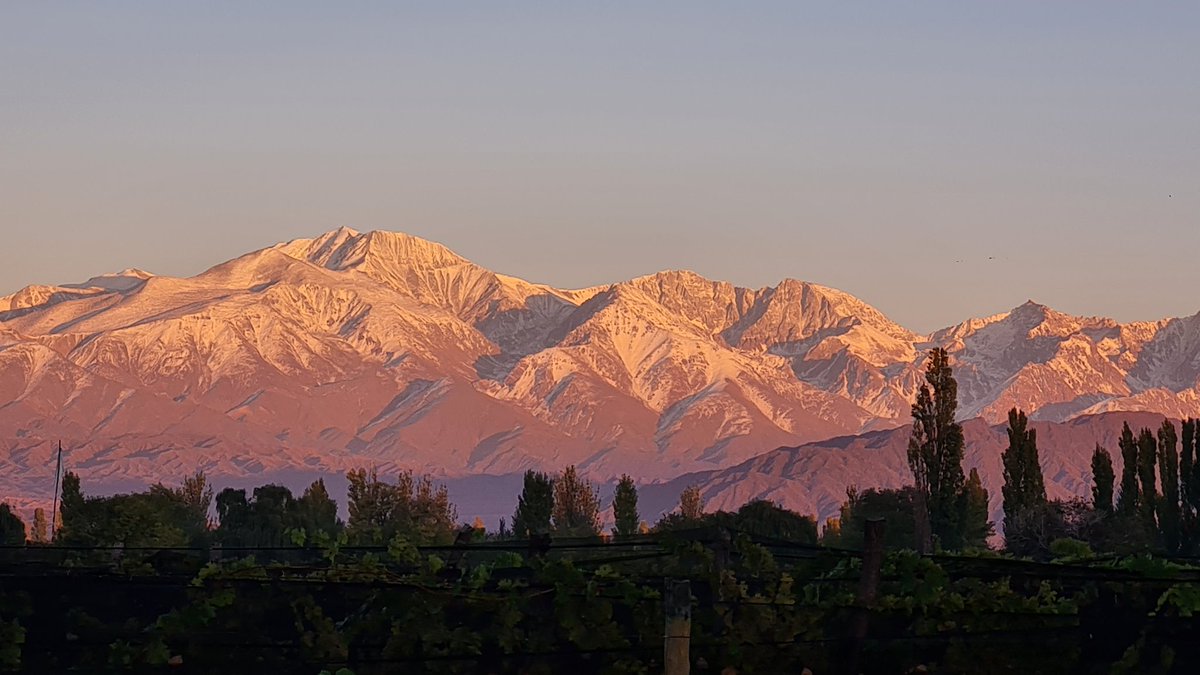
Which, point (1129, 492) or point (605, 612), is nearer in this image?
Result: point (605, 612)

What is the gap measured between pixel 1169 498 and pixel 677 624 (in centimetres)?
13313

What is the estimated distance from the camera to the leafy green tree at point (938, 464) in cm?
14575

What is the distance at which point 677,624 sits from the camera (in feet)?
84.5

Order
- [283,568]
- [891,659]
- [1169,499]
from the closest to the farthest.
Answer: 1. [891,659]
2. [283,568]
3. [1169,499]

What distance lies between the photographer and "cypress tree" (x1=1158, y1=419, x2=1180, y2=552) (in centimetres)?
14825

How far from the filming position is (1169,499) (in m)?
152

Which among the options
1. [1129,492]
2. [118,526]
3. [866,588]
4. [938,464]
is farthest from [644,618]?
[1129,492]

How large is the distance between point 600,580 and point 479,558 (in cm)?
13873

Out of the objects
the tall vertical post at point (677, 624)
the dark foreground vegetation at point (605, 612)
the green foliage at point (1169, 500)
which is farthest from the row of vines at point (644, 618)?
the green foliage at point (1169, 500)

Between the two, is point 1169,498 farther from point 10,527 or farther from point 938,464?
point 10,527

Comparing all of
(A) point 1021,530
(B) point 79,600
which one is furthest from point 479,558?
(B) point 79,600

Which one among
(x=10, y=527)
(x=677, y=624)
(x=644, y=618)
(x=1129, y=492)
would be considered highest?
(x=10, y=527)

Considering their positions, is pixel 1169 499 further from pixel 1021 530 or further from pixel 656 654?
pixel 656 654

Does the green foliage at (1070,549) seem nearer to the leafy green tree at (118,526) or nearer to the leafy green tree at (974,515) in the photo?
the leafy green tree at (118,526)
